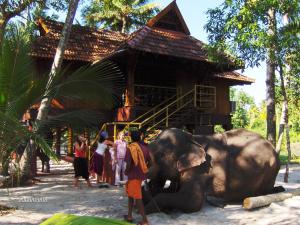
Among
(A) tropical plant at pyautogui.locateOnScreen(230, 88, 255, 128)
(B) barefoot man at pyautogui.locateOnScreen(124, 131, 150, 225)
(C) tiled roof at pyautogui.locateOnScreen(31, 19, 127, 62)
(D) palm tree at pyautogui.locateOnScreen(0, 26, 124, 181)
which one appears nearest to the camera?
(D) palm tree at pyautogui.locateOnScreen(0, 26, 124, 181)

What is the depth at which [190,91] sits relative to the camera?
16.0 meters

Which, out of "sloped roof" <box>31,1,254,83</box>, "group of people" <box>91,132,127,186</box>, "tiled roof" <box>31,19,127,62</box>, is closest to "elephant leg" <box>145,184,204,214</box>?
"group of people" <box>91,132,127,186</box>

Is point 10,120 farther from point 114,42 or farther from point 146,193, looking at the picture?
point 114,42

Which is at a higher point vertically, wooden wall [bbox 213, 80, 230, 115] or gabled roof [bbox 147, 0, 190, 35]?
gabled roof [bbox 147, 0, 190, 35]

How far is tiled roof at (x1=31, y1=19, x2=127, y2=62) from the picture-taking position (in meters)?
15.6

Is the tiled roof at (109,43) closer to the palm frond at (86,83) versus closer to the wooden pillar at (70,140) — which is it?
the wooden pillar at (70,140)

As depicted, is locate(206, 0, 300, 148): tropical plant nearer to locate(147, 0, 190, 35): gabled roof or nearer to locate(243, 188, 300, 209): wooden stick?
locate(243, 188, 300, 209): wooden stick

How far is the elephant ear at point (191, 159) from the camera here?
24.2 feet

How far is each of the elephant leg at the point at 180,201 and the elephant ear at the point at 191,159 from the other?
13.9 inches

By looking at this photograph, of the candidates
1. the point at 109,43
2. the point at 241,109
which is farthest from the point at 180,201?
the point at 241,109

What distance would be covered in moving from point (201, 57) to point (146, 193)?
361 inches

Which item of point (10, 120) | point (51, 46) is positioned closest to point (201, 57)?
point (51, 46)

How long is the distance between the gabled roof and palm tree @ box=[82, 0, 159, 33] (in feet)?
43.3

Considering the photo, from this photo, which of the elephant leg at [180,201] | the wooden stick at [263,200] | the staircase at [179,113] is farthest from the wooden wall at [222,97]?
the elephant leg at [180,201]
